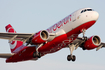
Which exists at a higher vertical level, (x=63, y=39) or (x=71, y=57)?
(x=63, y=39)

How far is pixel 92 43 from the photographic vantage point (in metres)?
55.2

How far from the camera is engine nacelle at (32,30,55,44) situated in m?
48.8

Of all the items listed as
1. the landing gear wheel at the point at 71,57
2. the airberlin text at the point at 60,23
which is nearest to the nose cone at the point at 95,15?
the airberlin text at the point at 60,23

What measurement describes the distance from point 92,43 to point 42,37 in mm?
10516

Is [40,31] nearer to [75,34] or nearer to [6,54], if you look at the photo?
[75,34]

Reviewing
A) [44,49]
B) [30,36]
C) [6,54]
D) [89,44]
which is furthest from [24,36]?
[89,44]

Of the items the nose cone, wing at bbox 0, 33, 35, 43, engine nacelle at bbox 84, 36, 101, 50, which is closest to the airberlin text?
wing at bbox 0, 33, 35, 43

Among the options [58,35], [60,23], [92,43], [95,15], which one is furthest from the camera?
[92,43]

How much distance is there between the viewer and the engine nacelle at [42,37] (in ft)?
160

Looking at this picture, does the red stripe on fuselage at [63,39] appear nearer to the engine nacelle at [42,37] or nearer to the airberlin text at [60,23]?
the engine nacelle at [42,37]

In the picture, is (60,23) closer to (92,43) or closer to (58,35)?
(58,35)

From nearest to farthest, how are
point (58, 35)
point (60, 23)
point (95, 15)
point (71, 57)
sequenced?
point (95, 15)
point (58, 35)
point (60, 23)
point (71, 57)

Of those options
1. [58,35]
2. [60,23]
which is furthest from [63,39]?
[60,23]

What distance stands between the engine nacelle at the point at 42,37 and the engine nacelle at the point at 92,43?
8.51 m
